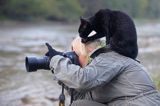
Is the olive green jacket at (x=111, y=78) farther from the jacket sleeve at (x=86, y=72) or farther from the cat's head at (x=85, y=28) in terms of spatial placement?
the cat's head at (x=85, y=28)

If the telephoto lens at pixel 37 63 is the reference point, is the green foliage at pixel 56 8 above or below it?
below

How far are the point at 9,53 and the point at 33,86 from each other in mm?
7001

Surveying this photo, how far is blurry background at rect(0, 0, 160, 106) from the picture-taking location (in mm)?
9281

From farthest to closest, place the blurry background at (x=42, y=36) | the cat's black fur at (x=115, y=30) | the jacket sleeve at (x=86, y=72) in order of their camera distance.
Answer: the blurry background at (x=42, y=36)
the cat's black fur at (x=115, y=30)
the jacket sleeve at (x=86, y=72)

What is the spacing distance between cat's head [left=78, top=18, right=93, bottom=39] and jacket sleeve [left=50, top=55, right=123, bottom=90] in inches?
9.3

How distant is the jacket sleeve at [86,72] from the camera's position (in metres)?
3.48

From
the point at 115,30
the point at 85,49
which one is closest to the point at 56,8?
the point at 85,49

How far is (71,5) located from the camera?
51500 mm

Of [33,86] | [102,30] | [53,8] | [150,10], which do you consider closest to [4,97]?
[33,86]

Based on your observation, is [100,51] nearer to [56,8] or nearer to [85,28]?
[85,28]

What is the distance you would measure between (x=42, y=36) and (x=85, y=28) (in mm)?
22483

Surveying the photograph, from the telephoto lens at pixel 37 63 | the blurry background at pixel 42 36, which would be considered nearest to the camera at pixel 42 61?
the telephoto lens at pixel 37 63

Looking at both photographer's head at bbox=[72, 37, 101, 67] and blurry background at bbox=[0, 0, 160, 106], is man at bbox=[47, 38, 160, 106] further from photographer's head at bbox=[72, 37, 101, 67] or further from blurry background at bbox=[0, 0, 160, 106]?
blurry background at bbox=[0, 0, 160, 106]

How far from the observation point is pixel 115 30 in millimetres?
3678
